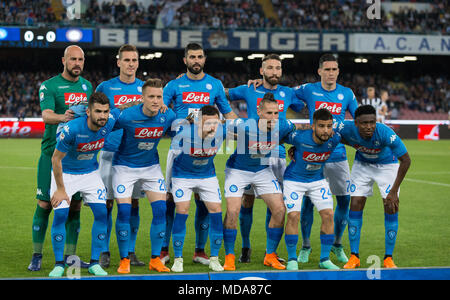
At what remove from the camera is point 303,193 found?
6426mm

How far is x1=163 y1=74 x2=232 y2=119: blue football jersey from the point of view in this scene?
22.8 ft

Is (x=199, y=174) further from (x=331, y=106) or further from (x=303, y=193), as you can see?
(x=331, y=106)

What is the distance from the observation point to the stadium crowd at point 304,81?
32250mm

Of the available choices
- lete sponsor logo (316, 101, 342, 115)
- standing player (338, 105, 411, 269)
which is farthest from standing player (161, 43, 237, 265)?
standing player (338, 105, 411, 269)

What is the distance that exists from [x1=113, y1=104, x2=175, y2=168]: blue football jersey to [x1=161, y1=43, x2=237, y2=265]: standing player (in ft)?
1.58

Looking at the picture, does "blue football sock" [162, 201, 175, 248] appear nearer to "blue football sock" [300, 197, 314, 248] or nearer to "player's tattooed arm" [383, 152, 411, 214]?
"blue football sock" [300, 197, 314, 248]

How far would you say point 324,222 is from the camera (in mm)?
6324

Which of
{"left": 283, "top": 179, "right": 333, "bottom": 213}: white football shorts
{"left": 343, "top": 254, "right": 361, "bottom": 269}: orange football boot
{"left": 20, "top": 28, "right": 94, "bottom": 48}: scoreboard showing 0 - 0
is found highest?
{"left": 20, "top": 28, "right": 94, "bottom": 48}: scoreboard showing 0 - 0

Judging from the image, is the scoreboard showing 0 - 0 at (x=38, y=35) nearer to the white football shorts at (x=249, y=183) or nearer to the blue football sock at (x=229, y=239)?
the white football shorts at (x=249, y=183)

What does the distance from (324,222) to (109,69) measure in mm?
31103

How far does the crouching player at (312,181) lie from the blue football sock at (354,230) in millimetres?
319

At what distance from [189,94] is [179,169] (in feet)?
3.20

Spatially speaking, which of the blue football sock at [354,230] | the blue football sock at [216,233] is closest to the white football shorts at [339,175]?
the blue football sock at [354,230]
